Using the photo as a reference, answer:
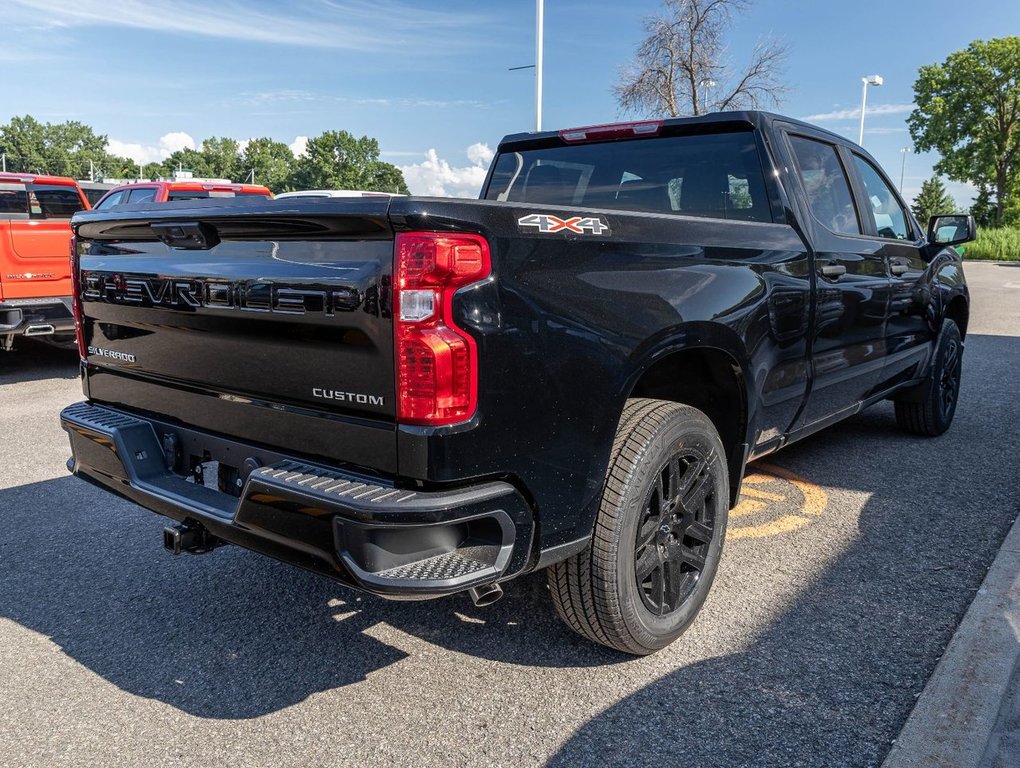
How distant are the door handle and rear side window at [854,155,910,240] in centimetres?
75

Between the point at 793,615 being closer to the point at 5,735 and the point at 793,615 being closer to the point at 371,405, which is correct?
the point at 371,405

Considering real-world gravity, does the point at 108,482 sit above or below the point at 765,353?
below

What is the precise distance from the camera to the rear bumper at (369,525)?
2068 mm

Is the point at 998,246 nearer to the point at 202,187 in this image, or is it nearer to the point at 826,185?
the point at 202,187

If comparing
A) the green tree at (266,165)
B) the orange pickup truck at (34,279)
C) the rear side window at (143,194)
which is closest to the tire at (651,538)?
the orange pickup truck at (34,279)

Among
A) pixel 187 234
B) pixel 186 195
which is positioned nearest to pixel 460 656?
pixel 187 234

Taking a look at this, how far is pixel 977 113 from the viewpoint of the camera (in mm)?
56781

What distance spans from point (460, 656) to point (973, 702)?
1632mm

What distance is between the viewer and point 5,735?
95.8 inches

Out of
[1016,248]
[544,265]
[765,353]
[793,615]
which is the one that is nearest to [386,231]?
[544,265]

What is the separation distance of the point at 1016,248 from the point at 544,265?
145 ft

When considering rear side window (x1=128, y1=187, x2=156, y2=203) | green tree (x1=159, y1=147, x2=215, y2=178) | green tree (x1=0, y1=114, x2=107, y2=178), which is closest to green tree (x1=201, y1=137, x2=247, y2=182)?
green tree (x1=159, y1=147, x2=215, y2=178)

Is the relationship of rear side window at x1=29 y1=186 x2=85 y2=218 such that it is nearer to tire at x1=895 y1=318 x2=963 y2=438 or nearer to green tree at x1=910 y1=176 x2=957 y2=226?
tire at x1=895 y1=318 x2=963 y2=438

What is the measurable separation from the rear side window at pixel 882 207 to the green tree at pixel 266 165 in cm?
12770
